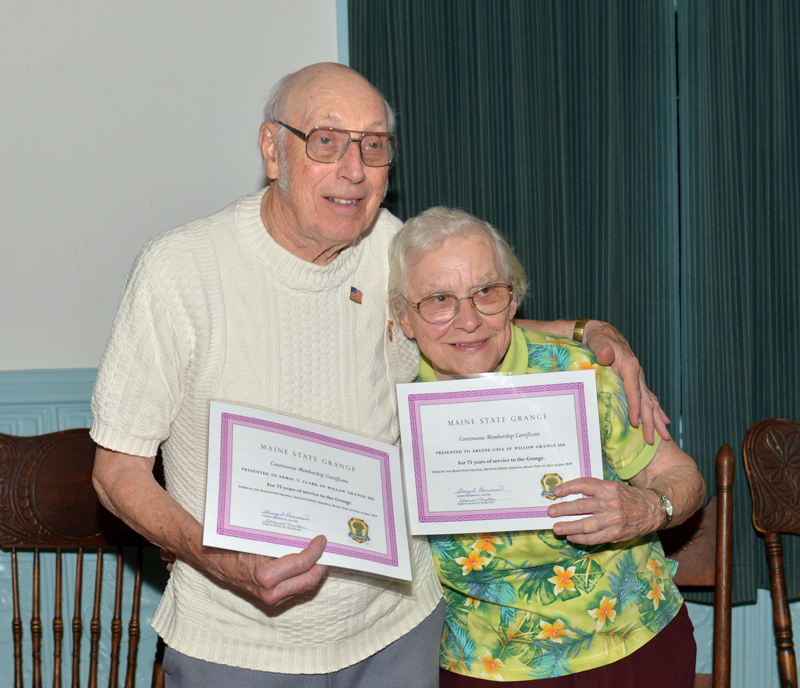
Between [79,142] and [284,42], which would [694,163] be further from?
[79,142]

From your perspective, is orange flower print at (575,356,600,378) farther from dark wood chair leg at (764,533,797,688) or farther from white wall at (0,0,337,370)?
white wall at (0,0,337,370)

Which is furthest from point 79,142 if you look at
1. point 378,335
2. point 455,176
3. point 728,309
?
point 728,309

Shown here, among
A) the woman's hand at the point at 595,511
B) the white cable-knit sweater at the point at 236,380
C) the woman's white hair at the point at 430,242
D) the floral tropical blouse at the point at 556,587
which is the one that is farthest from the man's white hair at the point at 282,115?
the woman's hand at the point at 595,511

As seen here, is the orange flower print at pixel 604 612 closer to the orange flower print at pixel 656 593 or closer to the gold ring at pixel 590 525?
the orange flower print at pixel 656 593

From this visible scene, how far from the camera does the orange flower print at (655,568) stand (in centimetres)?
182

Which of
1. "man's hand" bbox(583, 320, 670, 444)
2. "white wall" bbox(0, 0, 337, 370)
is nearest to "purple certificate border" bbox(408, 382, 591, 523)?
"man's hand" bbox(583, 320, 670, 444)

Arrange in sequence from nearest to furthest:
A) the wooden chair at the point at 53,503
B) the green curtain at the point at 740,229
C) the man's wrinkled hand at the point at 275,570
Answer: the man's wrinkled hand at the point at 275,570 → the wooden chair at the point at 53,503 → the green curtain at the point at 740,229

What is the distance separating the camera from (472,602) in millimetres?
1799

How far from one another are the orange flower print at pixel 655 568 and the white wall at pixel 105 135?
1.79 metres

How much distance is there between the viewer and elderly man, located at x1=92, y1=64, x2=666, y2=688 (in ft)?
4.76

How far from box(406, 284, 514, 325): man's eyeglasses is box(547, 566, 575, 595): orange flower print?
606mm

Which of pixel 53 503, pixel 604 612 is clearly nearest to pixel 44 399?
pixel 53 503

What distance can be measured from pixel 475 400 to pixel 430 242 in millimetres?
381

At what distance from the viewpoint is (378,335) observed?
172 cm
